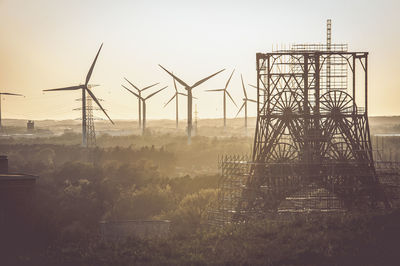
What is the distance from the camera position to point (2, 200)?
61688 mm

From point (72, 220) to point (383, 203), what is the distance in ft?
114

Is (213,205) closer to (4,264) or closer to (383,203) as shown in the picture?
(383,203)

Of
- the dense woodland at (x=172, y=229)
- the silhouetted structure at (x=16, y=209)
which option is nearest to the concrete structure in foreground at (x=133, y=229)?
the dense woodland at (x=172, y=229)

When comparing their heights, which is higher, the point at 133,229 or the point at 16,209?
the point at 16,209

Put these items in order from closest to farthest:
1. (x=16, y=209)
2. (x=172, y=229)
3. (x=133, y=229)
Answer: (x=16, y=209) → (x=133, y=229) → (x=172, y=229)

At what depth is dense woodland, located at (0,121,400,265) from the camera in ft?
169

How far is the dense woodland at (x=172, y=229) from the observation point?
51.4 m

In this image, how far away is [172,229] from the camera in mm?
77062

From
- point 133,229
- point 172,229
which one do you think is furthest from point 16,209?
point 172,229

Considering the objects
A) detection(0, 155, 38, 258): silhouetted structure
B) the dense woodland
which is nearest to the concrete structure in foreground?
the dense woodland

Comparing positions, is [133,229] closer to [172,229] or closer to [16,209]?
[172,229]

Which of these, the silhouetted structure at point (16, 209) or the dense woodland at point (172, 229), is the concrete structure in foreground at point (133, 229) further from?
the silhouetted structure at point (16, 209)

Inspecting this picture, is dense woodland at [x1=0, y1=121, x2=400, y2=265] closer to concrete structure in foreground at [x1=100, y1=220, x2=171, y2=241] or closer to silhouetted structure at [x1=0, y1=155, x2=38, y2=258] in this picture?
silhouetted structure at [x1=0, y1=155, x2=38, y2=258]

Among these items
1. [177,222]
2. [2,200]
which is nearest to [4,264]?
[2,200]
